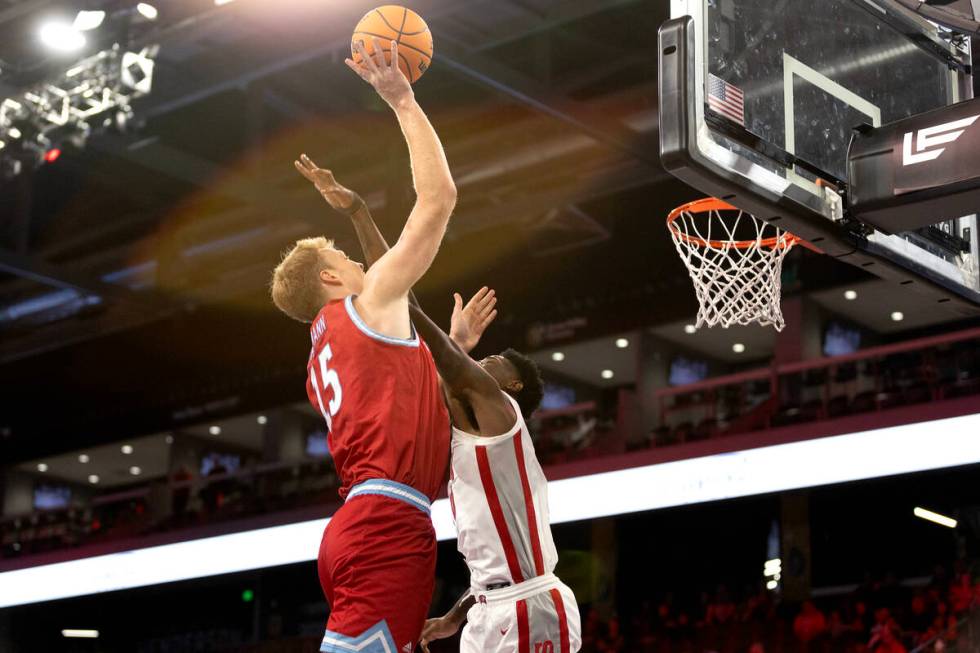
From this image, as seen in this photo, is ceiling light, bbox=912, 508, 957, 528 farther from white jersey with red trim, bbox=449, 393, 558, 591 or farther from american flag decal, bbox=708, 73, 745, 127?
white jersey with red trim, bbox=449, 393, 558, 591

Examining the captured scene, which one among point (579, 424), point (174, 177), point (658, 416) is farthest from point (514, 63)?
point (658, 416)

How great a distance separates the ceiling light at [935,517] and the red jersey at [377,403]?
14372mm

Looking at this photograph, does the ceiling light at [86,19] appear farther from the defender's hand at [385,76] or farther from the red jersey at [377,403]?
the red jersey at [377,403]

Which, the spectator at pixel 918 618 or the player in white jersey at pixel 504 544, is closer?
the player in white jersey at pixel 504 544

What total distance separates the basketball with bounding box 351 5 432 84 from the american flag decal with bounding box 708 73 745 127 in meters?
0.87

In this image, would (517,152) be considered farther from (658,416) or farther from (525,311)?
(658,416)

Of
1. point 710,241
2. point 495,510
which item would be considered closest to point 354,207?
point 495,510

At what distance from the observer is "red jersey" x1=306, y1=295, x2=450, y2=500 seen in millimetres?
3047

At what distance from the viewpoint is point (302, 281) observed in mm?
3289

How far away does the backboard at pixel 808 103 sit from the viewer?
366 cm

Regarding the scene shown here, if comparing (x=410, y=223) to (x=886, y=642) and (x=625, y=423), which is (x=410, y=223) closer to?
(x=886, y=642)

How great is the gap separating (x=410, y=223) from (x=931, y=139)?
1.71m

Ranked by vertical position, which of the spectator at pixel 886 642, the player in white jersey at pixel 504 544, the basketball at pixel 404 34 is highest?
the basketball at pixel 404 34

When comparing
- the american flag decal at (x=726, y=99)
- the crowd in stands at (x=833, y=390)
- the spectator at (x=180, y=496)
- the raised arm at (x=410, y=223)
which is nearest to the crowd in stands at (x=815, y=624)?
the crowd in stands at (x=833, y=390)
